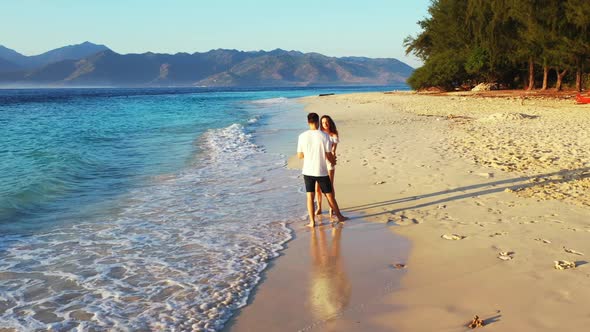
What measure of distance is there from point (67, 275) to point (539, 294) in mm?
5173

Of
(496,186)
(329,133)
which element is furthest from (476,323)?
(496,186)

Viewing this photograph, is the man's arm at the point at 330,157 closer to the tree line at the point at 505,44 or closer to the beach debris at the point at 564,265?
the beach debris at the point at 564,265

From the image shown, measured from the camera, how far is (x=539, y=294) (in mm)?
4789

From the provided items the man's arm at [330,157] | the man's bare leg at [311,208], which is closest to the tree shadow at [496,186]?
the man's bare leg at [311,208]

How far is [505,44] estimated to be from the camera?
43.7 meters

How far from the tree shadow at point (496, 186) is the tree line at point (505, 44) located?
25.9m

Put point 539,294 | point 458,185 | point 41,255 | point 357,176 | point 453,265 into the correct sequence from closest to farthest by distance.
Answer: point 539,294 < point 453,265 < point 41,255 < point 458,185 < point 357,176

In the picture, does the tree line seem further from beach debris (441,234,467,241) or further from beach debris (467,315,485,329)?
beach debris (467,315,485,329)

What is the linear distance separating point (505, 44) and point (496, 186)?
3888 centimetres

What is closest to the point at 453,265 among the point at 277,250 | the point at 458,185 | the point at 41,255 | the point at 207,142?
the point at 277,250

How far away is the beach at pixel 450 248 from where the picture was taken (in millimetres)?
4531

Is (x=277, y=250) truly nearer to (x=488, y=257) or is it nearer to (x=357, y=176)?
(x=488, y=257)

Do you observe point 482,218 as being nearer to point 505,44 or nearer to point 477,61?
point 505,44

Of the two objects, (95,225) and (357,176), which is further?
(357,176)
